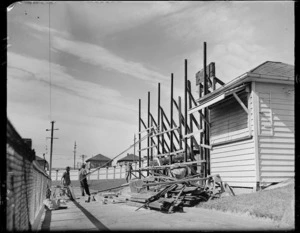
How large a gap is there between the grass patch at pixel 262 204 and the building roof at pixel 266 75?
3983 millimetres

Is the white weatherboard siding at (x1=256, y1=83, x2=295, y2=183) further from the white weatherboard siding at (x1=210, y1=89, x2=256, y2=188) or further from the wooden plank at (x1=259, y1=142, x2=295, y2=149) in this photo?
the white weatherboard siding at (x1=210, y1=89, x2=256, y2=188)

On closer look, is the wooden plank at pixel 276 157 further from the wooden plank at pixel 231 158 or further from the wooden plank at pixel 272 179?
the wooden plank at pixel 272 179

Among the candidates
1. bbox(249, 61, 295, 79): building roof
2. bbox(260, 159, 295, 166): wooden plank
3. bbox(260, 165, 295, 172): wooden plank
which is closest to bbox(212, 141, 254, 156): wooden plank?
bbox(260, 159, 295, 166): wooden plank

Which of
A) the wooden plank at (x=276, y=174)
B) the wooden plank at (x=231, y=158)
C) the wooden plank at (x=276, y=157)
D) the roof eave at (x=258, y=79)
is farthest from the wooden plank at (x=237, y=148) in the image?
the roof eave at (x=258, y=79)

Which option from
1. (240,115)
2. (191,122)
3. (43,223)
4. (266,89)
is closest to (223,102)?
(240,115)

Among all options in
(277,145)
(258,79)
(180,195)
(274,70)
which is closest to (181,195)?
(180,195)

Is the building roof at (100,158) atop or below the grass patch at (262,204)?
atop

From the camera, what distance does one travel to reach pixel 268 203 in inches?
310

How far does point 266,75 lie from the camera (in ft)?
35.9

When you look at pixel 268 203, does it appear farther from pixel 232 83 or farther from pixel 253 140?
pixel 232 83

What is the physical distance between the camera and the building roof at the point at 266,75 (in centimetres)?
1092

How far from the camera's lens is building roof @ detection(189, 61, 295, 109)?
10.9 m

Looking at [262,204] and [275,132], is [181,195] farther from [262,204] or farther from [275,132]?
[275,132]
